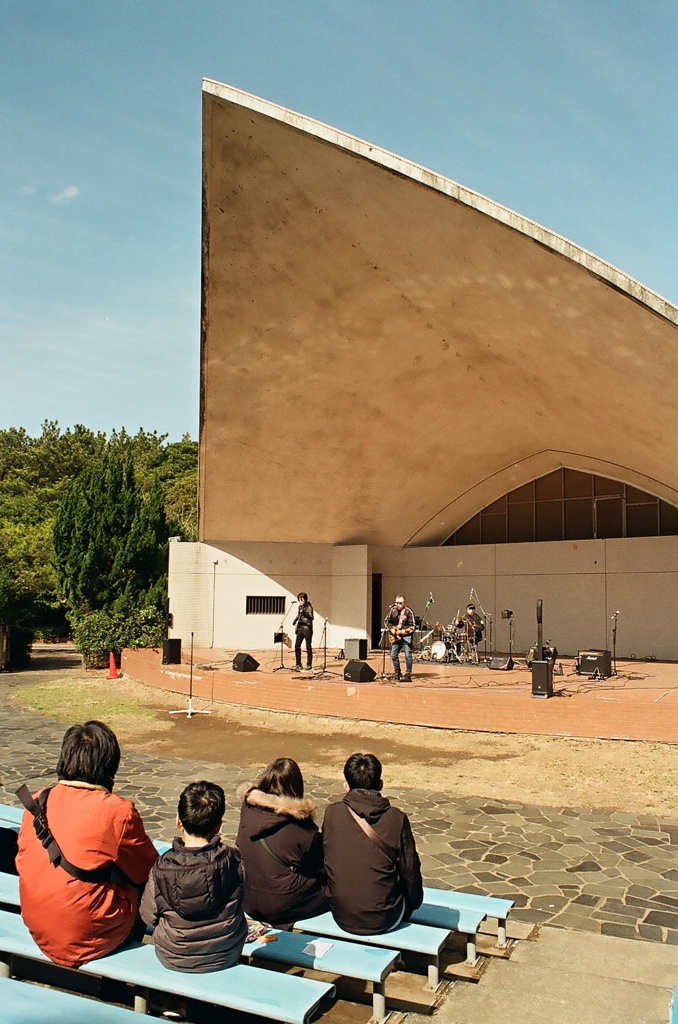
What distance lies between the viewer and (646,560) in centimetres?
1867

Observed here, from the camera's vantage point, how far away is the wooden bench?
9.95ft

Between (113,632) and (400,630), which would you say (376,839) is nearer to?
(400,630)

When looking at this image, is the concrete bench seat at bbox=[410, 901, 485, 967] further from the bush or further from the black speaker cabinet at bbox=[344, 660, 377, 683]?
the bush

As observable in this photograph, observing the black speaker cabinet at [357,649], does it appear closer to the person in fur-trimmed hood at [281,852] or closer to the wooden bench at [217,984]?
the person in fur-trimmed hood at [281,852]

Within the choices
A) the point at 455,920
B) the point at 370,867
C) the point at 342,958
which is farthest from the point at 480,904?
the point at 342,958

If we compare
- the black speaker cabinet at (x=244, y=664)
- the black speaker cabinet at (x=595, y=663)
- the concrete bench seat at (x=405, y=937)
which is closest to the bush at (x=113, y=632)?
the black speaker cabinet at (x=244, y=664)

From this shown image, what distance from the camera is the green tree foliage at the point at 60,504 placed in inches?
883

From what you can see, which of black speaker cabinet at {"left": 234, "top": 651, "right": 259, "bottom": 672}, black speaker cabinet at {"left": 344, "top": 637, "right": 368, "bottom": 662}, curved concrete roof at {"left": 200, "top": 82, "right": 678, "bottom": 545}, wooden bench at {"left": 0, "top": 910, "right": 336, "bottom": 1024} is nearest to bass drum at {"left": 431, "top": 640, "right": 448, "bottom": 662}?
black speaker cabinet at {"left": 344, "top": 637, "right": 368, "bottom": 662}

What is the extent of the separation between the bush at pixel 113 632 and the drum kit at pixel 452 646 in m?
7.38

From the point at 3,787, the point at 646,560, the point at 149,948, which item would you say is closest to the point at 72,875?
the point at 149,948

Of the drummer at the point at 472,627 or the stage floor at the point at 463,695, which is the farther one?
the drummer at the point at 472,627

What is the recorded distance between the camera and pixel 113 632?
2095cm

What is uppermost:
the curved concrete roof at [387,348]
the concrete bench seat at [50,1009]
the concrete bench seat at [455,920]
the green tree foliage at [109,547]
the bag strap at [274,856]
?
the curved concrete roof at [387,348]

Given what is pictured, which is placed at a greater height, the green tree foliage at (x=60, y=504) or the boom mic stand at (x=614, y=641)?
the green tree foliage at (x=60, y=504)
